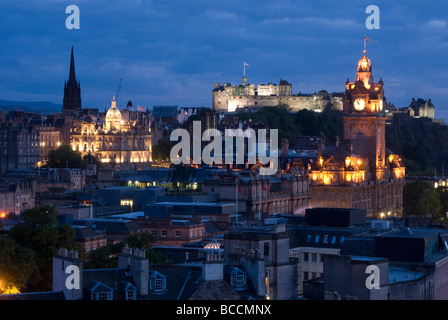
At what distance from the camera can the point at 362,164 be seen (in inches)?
5551

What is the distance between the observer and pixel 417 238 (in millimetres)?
64562

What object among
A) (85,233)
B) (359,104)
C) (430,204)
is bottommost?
(85,233)

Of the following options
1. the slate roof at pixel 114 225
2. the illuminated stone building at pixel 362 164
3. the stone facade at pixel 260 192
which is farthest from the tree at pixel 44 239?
the illuminated stone building at pixel 362 164

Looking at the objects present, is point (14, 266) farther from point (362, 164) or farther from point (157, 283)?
point (362, 164)

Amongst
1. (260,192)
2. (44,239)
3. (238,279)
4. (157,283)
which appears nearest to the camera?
(157,283)

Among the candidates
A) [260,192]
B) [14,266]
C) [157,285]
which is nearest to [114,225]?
[260,192]

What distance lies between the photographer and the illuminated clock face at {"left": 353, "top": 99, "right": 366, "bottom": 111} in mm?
148250

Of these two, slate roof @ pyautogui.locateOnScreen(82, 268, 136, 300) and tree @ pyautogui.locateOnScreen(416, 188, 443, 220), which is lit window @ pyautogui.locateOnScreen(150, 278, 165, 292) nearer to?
slate roof @ pyautogui.locateOnScreen(82, 268, 136, 300)

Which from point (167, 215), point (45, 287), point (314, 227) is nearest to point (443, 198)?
point (167, 215)

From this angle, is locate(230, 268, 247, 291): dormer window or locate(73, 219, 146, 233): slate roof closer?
locate(230, 268, 247, 291): dormer window

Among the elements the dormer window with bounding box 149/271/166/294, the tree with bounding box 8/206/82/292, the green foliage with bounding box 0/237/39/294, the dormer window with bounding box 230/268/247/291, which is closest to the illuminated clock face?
the tree with bounding box 8/206/82/292

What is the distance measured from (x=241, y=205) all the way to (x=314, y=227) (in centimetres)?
2848

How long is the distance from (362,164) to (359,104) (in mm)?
10377
